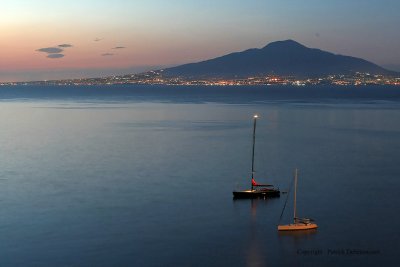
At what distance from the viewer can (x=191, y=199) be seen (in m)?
38.4

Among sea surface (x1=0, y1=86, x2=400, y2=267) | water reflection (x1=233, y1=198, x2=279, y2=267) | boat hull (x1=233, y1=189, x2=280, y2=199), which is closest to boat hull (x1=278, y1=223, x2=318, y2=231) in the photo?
sea surface (x1=0, y1=86, x2=400, y2=267)

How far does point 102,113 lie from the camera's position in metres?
113

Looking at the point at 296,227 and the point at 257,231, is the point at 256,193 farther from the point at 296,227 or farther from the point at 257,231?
the point at 296,227

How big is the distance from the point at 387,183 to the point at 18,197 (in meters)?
28.9

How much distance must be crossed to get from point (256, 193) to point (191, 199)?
4.72 metres

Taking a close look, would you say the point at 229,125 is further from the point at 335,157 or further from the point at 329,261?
the point at 329,261

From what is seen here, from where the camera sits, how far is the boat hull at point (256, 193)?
126 feet

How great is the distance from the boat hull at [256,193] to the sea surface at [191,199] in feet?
2.44

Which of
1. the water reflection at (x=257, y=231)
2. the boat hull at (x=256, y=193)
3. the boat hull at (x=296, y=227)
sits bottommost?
the water reflection at (x=257, y=231)

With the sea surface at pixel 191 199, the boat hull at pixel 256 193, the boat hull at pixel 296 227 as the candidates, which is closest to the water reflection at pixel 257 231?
the sea surface at pixel 191 199

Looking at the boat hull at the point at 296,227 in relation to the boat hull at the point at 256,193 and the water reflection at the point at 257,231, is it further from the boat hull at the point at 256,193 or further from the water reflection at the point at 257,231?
the boat hull at the point at 256,193

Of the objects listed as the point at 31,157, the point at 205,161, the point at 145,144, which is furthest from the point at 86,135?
the point at 205,161

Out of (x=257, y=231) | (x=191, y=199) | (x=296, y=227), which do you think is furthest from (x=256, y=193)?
(x=296, y=227)

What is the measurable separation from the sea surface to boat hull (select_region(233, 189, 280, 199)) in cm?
74
